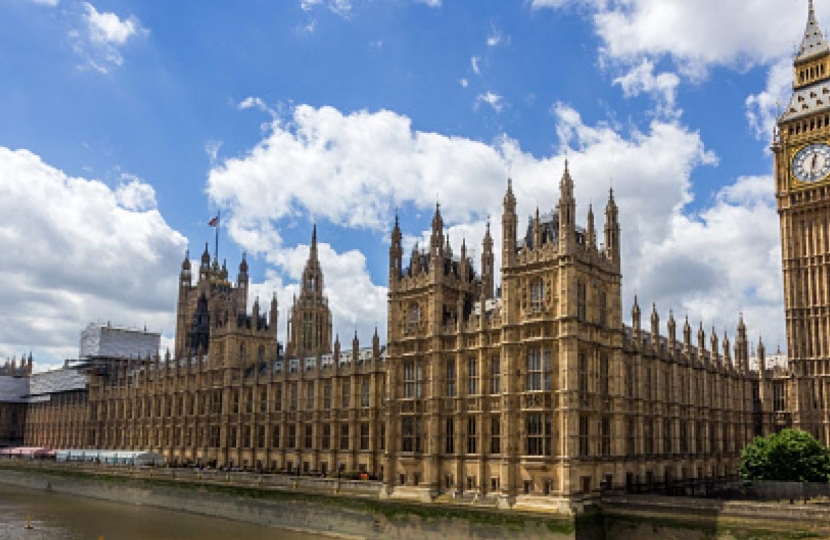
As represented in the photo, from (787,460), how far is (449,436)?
31.3 m

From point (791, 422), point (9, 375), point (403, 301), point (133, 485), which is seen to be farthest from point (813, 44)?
point (9, 375)

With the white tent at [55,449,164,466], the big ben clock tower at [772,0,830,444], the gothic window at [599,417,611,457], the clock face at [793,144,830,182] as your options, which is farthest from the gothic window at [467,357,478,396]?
the white tent at [55,449,164,466]

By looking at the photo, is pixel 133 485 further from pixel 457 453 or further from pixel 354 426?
pixel 457 453

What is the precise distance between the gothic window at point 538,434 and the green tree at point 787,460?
2369 centimetres

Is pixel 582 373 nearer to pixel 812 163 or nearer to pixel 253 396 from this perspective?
pixel 812 163

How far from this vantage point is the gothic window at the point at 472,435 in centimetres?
6694

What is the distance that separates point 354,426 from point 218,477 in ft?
56.4

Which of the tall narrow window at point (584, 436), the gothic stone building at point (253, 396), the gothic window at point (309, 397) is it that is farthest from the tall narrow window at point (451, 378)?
the gothic window at point (309, 397)

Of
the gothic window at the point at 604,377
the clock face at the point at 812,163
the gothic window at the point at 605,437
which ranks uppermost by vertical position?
the clock face at the point at 812,163

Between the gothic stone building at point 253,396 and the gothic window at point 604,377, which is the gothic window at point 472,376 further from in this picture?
the gothic stone building at point 253,396

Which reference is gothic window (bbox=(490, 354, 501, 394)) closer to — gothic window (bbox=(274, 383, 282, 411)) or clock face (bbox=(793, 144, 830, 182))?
gothic window (bbox=(274, 383, 282, 411))

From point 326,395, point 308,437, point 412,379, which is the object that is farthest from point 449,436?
point 308,437

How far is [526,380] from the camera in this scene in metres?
63.4

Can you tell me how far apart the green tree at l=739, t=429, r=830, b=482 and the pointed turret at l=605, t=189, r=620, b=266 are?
74.5 ft
